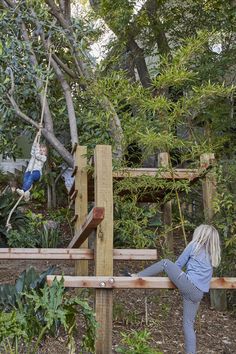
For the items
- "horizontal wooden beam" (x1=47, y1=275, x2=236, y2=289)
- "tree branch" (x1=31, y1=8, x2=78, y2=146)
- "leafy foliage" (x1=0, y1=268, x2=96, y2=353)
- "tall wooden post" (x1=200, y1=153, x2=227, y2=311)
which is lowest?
"leafy foliage" (x1=0, y1=268, x2=96, y2=353)

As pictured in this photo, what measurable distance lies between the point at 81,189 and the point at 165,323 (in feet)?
6.10

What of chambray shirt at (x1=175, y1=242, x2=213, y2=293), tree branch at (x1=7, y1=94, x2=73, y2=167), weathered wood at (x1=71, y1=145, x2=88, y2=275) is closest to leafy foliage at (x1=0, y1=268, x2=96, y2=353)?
chambray shirt at (x1=175, y1=242, x2=213, y2=293)

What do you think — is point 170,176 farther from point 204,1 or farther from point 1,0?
point 204,1

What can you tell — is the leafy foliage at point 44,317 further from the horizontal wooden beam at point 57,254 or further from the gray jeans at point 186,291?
the gray jeans at point 186,291

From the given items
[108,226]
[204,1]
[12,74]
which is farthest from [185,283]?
[204,1]

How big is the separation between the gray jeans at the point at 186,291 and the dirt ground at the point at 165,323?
81 cm

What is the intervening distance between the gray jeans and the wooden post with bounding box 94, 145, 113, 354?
1.60 ft

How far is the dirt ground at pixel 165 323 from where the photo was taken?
573cm

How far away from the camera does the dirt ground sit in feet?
18.8

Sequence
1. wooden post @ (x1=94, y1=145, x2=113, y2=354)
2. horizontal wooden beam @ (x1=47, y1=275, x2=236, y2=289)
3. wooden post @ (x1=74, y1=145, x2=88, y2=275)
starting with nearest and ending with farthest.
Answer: horizontal wooden beam @ (x1=47, y1=275, x2=236, y2=289) < wooden post @ (x1=94, y1=145, x2=113, y2=354) < wooden post @ (x1=74, y1=145, x2=88, y2=275)

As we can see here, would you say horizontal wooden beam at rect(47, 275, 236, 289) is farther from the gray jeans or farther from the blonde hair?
the blonde hair

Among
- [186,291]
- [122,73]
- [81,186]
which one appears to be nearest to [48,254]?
[186,291]

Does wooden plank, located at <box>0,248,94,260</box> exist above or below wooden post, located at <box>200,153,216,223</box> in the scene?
below

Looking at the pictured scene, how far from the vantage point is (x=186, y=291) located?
4.70 metres
